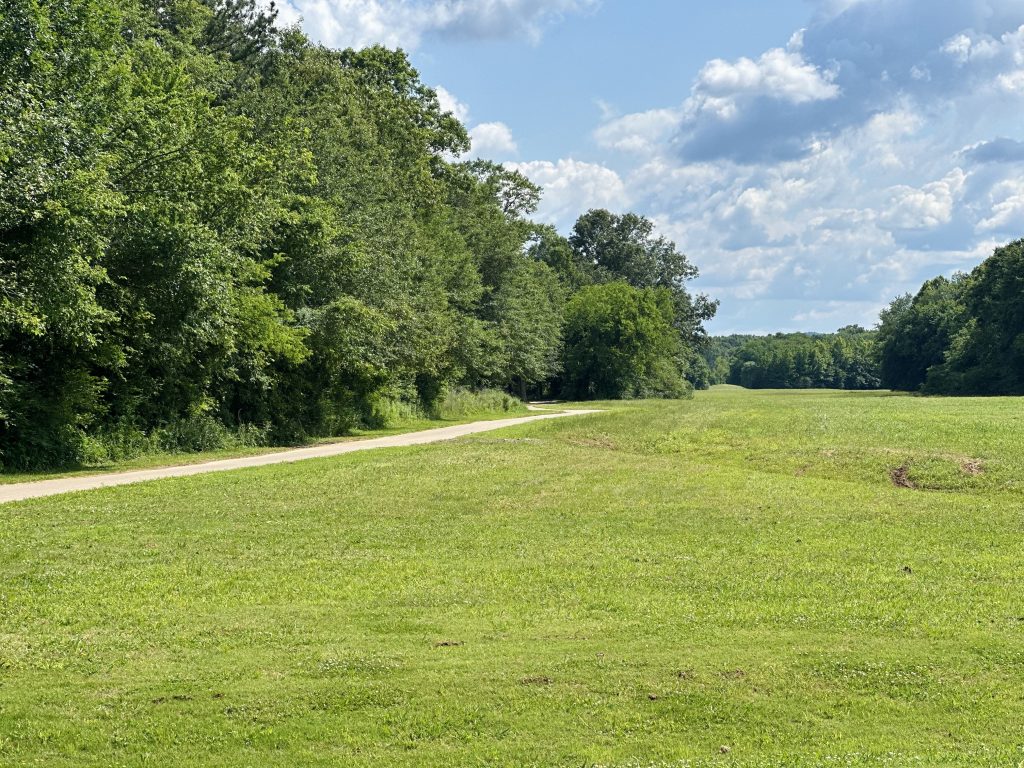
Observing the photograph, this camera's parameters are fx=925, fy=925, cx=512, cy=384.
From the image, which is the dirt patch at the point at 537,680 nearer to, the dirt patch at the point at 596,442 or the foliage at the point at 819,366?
the dirt patch at the point at 596,442

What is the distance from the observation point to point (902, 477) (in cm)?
2314

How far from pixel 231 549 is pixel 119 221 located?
41.2 ft

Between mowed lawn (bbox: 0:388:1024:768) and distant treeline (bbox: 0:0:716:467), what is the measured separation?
581 centimetres

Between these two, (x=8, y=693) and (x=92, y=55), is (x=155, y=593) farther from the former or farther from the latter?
(x=92, y=55)

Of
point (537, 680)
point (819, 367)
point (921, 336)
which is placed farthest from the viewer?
point (819, 367)

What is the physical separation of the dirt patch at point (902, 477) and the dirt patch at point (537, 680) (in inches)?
672

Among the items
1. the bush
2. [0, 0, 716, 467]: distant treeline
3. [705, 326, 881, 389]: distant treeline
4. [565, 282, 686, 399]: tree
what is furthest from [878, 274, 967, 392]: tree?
[0, 0, 716, 467]: distant treeline

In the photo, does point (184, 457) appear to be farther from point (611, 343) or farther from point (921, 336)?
point (921, 336)

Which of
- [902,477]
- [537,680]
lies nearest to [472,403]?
[902,477]

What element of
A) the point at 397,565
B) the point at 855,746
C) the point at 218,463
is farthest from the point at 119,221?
the point at 855,746

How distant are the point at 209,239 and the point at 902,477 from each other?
18544mm

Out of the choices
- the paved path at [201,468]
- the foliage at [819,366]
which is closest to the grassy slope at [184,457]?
the paved path at [201,468]

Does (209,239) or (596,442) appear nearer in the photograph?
(209,239)

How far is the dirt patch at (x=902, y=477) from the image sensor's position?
73.3 feet
